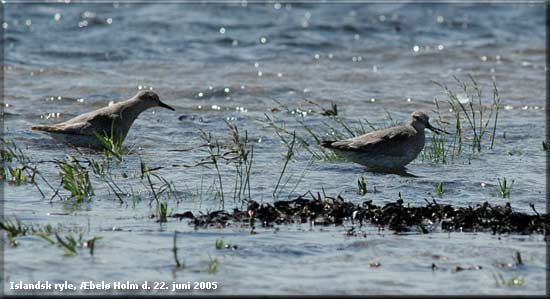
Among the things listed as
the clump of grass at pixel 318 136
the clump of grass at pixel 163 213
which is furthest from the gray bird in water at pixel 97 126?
the clump of grass at pixel 163 213

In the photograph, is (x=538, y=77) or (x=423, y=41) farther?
(x=423, y=41)

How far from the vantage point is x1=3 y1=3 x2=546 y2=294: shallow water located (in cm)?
606

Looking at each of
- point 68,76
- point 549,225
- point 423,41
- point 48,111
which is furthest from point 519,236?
point 423,41

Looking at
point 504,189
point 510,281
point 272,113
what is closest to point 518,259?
point 510,281

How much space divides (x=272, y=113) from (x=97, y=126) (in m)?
2.71

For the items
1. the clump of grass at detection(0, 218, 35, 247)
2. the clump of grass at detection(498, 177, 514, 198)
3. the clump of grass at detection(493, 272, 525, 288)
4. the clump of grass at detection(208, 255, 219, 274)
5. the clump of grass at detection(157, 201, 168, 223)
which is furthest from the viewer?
the clump of grass at detection(498, 177, 514, 198)

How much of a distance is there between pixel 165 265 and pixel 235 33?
1545 centimetres

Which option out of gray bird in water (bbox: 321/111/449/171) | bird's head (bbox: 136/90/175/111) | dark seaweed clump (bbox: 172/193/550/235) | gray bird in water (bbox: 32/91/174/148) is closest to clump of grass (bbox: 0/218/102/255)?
dark seaweed clump (bbox: 172/193/550/235)

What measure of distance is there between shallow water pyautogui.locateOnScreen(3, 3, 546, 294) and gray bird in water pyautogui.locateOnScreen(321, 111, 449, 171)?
7.6 inches

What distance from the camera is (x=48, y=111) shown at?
530 inches

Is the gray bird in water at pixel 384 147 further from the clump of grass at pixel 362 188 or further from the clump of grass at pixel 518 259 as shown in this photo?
the clump of grass at pixel 518 259

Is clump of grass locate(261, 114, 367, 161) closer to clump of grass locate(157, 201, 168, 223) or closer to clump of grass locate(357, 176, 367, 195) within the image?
clump of grass locate(357, 176, 367, 195)

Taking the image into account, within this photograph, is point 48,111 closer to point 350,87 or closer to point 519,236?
point 350,87

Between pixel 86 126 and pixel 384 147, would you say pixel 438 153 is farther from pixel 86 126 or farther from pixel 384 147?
pixel 86 126
